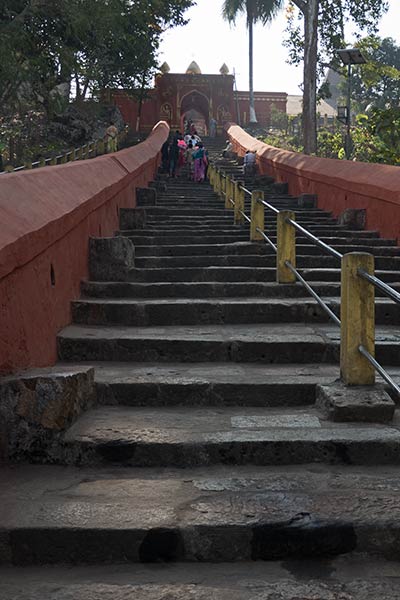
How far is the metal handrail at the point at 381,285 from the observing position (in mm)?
2946

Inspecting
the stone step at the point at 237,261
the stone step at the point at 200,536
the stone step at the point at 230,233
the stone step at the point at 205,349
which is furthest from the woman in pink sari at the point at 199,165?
the stone step at the point at 200,536

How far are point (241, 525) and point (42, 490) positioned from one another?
2.79 feet

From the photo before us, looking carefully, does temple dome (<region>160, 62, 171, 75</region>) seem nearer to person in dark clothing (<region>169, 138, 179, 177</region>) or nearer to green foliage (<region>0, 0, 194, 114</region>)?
green foliage (<region>0, 0, 194, 114</region>)

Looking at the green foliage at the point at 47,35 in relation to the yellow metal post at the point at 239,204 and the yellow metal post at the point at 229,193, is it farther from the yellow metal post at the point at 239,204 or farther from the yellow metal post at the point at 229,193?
the yellow metal post at the point at 239,204

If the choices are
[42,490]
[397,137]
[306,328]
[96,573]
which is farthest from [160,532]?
[397,137]

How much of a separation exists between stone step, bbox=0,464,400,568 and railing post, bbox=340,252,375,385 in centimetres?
95

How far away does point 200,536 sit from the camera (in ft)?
8.46

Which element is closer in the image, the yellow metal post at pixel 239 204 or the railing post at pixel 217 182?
the yellow metal post at pixel 239 204

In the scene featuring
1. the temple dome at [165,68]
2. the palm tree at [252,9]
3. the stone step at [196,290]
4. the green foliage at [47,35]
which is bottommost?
the stone step at [196,290]

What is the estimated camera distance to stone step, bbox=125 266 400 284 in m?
6.28

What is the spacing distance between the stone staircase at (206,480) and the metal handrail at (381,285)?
68 centimetres

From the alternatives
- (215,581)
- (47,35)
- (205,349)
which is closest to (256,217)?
(205,349)

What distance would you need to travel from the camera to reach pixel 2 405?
3.16 metres

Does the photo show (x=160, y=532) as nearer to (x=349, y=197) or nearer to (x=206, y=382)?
(x=206, y=382)
